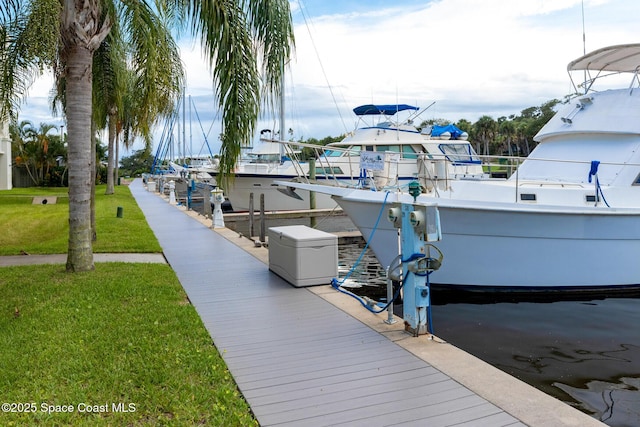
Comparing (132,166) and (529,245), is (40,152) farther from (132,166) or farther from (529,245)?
(132,166)

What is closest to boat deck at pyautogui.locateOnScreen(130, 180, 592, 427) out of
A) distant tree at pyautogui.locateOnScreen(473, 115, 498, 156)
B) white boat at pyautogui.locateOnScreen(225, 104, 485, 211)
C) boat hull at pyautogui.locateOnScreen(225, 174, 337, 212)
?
white boat at pyautogui.locateOnScreen(225, 104, 485, 211)

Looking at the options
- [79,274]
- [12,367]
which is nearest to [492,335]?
[12,367]

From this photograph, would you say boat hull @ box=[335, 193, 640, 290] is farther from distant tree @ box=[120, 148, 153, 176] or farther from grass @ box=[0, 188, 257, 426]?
distant tree @ box=[120, 148, 153, 176]

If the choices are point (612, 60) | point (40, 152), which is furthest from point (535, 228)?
point (40, 152)

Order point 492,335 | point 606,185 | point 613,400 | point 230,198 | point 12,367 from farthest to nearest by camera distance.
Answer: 1. point 230,198
2. point 606,185
3. point 492,335
4. point 613,400
5. point 12,367

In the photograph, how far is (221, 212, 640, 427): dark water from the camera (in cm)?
543

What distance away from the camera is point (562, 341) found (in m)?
7.01

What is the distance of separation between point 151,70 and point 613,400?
8955 millimetres

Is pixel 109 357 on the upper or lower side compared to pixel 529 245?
lower

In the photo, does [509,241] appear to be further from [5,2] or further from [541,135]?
[5,2]

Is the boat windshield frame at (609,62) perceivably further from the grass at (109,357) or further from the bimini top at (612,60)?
the grass at (109,357)

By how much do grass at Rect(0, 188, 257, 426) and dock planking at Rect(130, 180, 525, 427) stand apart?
0.81 ft

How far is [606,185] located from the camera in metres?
9.42

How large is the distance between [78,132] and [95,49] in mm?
1395
